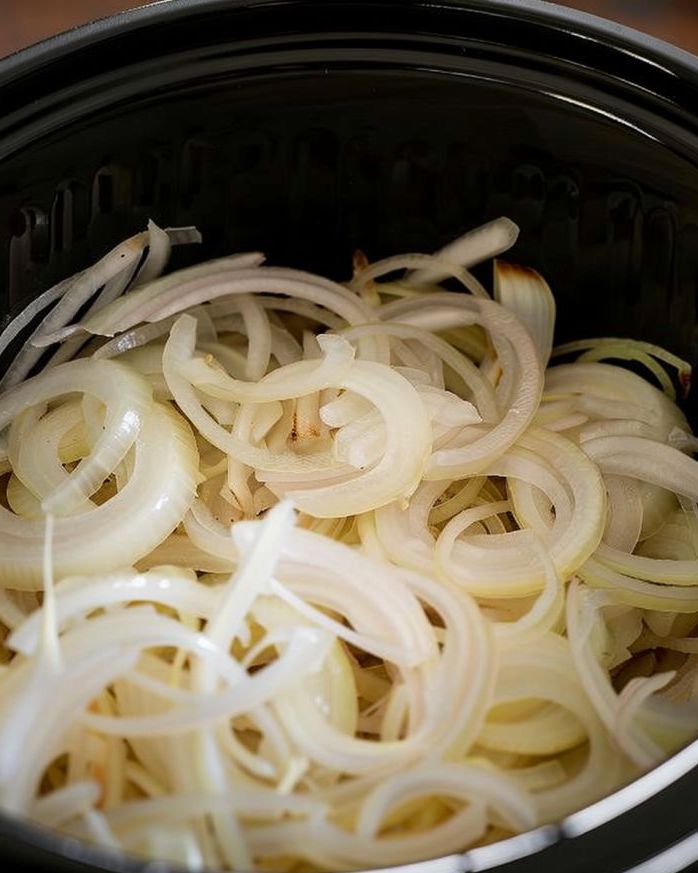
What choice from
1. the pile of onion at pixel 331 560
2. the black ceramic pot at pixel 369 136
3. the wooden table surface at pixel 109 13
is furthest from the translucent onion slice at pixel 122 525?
the wooden table surface at pixel 109 13

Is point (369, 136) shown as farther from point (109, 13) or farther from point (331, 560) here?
point (109, 13)

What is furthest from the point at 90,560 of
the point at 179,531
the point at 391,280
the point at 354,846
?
the point at 391,280

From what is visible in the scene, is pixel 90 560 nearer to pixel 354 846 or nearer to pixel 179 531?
pixel 179 531

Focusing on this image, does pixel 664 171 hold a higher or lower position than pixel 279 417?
higher

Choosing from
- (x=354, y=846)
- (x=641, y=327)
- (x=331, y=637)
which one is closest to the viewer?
(x=354, y=846)

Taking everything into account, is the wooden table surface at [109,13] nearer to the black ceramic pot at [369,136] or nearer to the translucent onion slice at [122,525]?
the black ceramic pot at [369,136]

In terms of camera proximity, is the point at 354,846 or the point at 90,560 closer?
the point at 354,846

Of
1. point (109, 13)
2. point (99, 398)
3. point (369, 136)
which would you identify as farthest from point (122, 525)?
point (109, 13)

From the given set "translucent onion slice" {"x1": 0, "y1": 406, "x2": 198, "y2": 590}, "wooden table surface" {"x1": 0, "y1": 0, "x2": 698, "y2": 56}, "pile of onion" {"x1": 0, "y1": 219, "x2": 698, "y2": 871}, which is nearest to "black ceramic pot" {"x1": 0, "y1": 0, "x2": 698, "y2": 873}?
"pile of onion" {"x1": 0, "y1": 219, "x2": 698, "y2": 871}
